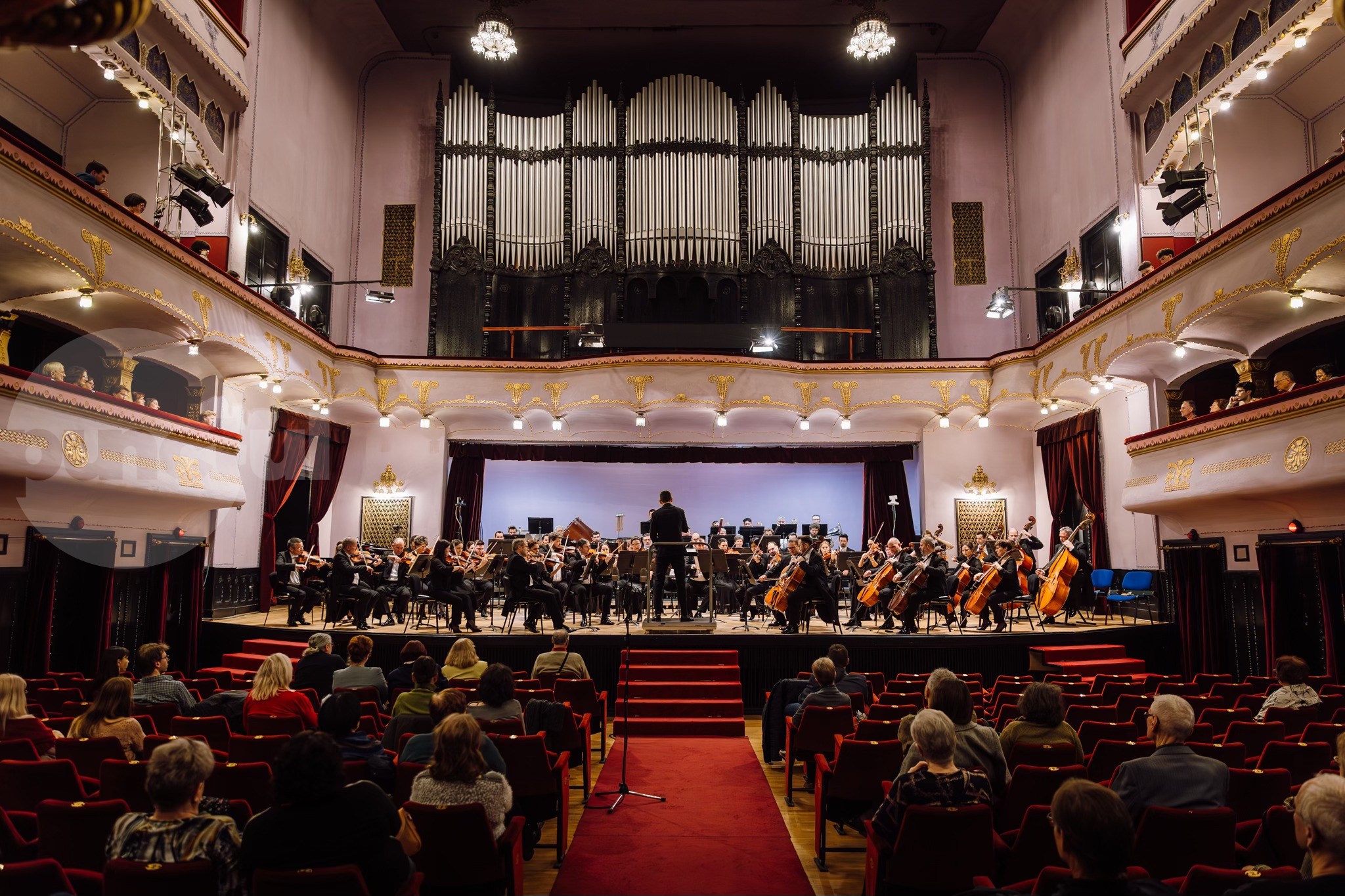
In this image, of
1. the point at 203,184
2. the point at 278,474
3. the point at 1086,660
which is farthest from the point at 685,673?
the point at 203,184

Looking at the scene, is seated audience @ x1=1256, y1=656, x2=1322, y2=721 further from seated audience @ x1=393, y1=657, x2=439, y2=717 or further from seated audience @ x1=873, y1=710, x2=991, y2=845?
seated audience @ x1=393, y1=657, x2=439, y2=717

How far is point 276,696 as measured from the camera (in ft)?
15.5


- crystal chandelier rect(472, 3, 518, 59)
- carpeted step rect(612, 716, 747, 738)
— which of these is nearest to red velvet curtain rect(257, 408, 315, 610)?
carpeted step rect(612, 716, 747, 738)

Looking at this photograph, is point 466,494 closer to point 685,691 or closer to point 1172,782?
point 685,691

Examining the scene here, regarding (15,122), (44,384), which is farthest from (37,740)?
(15,122)

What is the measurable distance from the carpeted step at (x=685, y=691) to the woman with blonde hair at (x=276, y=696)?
4317 millimetres

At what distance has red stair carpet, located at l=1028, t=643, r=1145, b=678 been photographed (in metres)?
9.32

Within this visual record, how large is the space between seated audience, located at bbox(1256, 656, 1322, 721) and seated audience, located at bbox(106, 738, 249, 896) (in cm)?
545

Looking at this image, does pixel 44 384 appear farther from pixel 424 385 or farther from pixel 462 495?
pixel 462 495

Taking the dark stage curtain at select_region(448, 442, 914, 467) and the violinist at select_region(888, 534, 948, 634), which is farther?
the dark stage curtain at select_region(448, 442, 914, 467)

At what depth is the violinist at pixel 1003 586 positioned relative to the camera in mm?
9789

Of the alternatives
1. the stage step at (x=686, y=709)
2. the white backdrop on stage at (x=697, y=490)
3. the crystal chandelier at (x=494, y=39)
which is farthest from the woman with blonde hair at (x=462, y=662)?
the crystal chandelier at (x=494, y=39)

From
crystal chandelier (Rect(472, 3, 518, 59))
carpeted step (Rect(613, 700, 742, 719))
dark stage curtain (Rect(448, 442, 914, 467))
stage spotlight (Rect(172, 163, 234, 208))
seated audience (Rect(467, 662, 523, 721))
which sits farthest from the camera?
dark stage curtain (Rect(448, 442, 914, 467))

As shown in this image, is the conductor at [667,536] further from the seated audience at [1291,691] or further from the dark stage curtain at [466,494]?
the dark stage curtain at [466,494]
